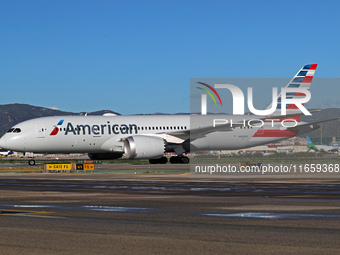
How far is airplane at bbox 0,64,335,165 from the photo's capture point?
54.8 meters

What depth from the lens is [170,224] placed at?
13.3 m

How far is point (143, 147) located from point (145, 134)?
15.1ft

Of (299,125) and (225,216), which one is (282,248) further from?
(299,125)

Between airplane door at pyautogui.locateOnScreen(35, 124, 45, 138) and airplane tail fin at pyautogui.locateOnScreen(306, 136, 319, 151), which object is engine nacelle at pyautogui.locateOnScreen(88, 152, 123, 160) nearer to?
airplane door at pyautogui.locateOnScreen(35, 124, 45, 138)

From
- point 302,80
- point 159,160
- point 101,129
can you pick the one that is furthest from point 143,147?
point 302,80

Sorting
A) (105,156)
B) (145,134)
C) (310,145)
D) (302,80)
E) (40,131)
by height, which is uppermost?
(302,80)

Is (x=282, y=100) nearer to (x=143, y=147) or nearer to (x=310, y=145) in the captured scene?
(x=310, y=145)

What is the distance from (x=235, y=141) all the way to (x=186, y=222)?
1803 inches

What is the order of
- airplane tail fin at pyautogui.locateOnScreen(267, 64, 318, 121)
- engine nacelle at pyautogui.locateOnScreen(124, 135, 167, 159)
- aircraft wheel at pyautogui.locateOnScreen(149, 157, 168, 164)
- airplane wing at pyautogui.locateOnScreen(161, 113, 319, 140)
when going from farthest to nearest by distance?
airplane tail fin at pyautogui.locateOnScreen(267, 64, 318, 121)
aircraft wheel at pyautogui.locateOnScreen(149, 157, 168, 164)
airplane wing at pyautogui.locateOnScreen(161, 113, 319, 140)
engine nacelle at pyautogui.locateOnScreen(124, 135, 167, 159)

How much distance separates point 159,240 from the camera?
10.9 m

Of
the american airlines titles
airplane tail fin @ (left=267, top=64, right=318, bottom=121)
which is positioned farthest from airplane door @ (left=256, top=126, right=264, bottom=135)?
the american airlines titles

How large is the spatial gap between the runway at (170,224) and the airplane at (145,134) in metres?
33.4

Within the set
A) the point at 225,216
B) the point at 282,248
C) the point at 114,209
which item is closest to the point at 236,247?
the point at 282,248

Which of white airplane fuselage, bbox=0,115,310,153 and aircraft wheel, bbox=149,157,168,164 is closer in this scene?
white airplane fuselage, bbox=0,115,310,153
